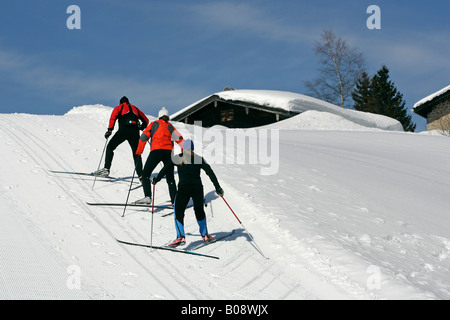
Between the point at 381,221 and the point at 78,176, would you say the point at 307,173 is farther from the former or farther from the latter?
the point at 78,176

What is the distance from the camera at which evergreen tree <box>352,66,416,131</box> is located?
44.6 meters

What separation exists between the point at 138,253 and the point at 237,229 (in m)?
1.88

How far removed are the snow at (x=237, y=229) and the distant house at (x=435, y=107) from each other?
1902 centimetres

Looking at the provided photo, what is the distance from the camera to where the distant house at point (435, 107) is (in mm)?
29406

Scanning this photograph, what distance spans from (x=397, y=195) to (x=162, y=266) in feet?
20.3

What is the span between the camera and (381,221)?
8188 millimetres

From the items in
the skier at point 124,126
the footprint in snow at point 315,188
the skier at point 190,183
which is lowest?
the footprint in snow at point 315,188

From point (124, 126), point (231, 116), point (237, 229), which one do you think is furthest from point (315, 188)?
point (231, 116)

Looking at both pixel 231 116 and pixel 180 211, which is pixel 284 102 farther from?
pixel 180 211

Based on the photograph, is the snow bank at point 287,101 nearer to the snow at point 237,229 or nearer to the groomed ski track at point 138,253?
the snow at point 237,229

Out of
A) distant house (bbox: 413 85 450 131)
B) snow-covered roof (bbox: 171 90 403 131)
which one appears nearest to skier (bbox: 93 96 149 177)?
snow-covered roof (bbox: 171 90 403 131)

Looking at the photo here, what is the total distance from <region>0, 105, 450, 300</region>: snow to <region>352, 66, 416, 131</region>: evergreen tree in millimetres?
34034

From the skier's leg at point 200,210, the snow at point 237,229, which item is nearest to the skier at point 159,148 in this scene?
the snow at point 237,229
